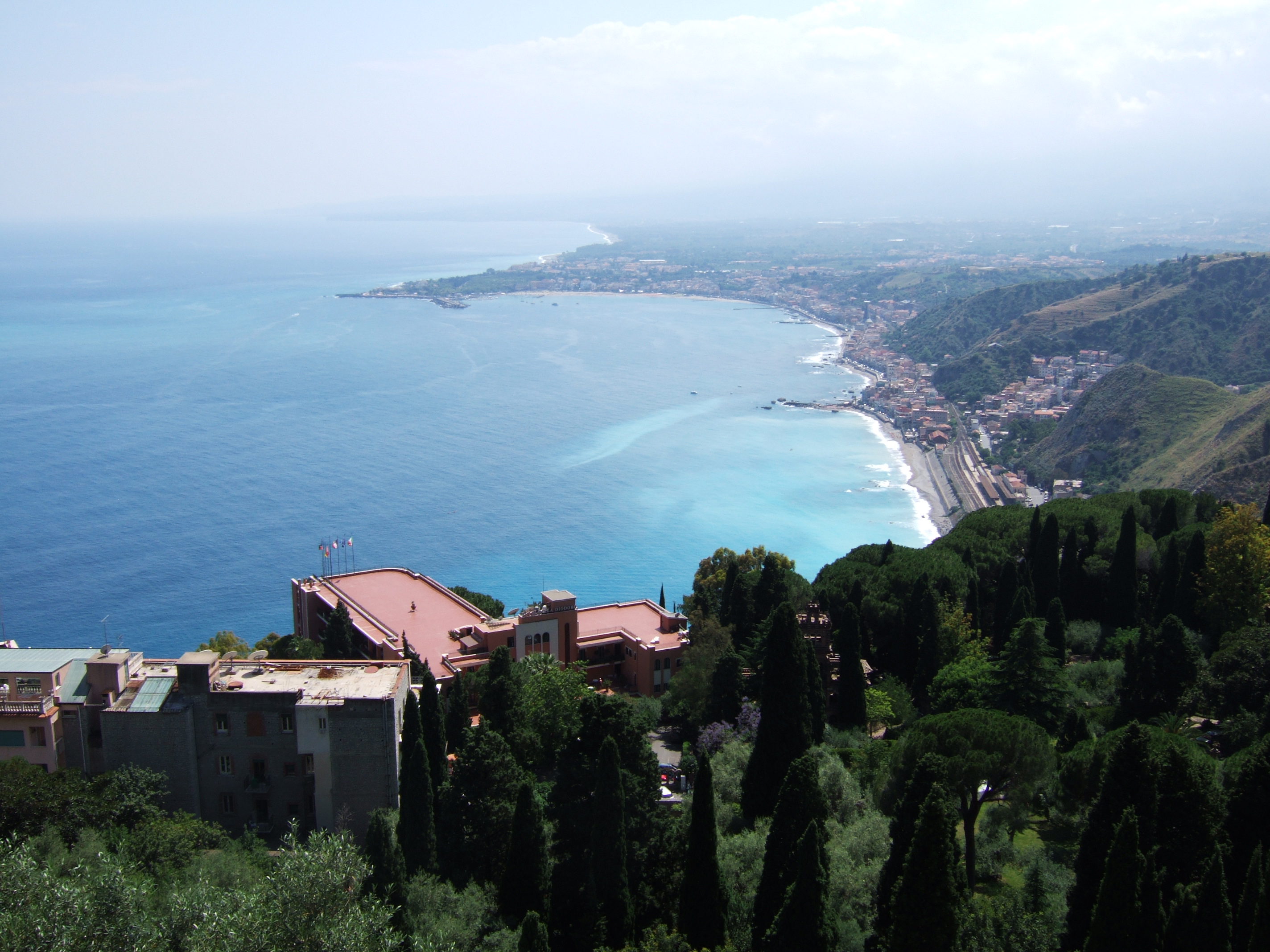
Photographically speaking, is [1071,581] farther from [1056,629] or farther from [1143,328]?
[1143,328]

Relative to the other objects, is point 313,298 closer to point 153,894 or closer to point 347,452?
point 347,452

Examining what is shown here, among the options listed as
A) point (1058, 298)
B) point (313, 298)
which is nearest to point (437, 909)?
point (1058, 298)

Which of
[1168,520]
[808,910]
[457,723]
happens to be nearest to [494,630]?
[457,723]

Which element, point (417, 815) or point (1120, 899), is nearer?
point (1120, 899)

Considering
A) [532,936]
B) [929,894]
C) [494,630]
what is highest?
[929,894]

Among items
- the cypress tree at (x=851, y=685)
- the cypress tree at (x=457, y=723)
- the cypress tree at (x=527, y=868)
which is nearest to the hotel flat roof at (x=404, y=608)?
the cypress tree at (x=457, y=723)

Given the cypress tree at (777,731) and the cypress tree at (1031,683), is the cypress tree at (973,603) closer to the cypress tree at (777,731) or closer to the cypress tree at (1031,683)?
the cypress tree at (1031,683)

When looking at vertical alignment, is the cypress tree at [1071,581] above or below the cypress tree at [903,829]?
below
